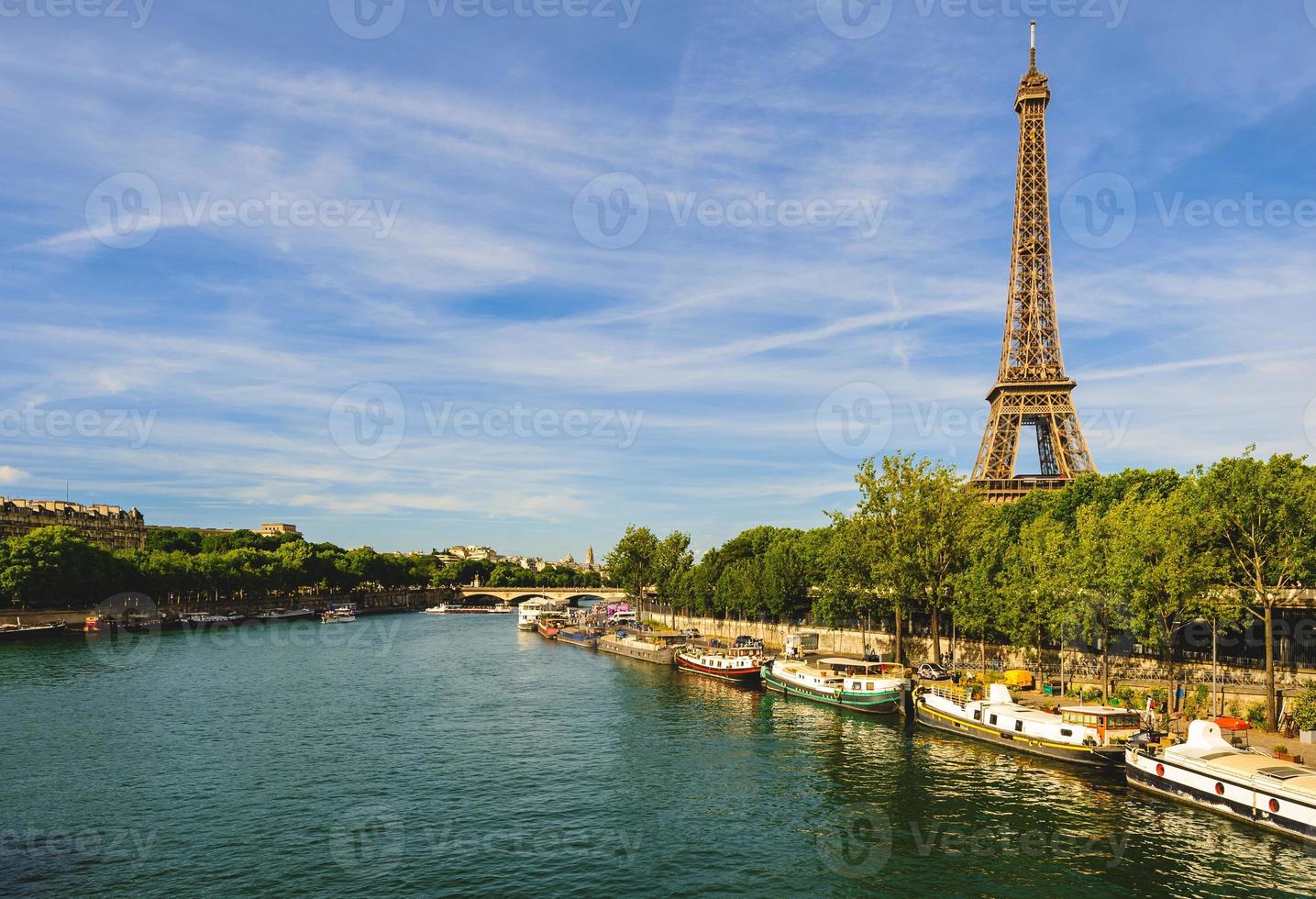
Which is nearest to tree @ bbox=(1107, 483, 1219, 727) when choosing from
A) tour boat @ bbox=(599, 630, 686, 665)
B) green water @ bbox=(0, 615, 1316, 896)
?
green water @ bbox=(0, 615, 1316, 896)

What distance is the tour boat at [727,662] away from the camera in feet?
275

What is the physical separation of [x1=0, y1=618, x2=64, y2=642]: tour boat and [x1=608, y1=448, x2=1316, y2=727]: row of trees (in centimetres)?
10231

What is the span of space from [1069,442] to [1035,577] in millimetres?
58215

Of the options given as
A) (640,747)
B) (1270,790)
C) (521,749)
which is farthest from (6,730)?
(1270,790)

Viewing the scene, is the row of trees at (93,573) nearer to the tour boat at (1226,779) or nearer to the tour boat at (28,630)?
the tour boat at (28,630)

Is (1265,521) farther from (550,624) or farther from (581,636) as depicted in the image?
(550,624)

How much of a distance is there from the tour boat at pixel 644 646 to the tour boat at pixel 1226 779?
64.7 m

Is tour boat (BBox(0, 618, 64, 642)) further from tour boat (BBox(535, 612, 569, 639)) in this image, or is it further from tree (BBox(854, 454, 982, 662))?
tree (BBox(854, 454, 982, 662))

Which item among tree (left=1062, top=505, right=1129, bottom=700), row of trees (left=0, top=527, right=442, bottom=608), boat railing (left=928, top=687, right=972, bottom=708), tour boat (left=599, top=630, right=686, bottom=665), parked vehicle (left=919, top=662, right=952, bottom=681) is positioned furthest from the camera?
row of trees (left=0, top=527, right=442, bottom=608)

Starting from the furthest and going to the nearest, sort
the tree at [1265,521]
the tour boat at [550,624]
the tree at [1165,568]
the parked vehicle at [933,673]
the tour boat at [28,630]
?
Answer: 1. the tour boat at [550,624]
2. the tour boat at [28,630]
3. the parked vehicle at [933,673]
4. the tree at [1165,568]
5. the tree at [1265,521]

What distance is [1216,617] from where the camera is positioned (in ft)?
176

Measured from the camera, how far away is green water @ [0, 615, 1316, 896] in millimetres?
32562

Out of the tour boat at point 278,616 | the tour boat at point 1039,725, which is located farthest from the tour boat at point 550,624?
the tour boat at point 1039,725

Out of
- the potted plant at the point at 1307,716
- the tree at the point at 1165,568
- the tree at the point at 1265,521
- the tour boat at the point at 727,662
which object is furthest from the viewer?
the tour boat at the point at 727,662
